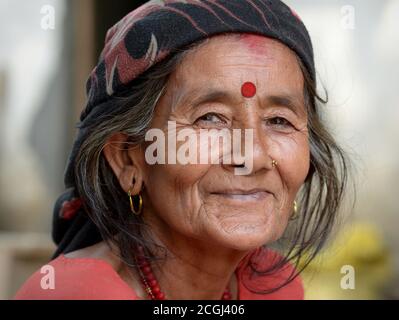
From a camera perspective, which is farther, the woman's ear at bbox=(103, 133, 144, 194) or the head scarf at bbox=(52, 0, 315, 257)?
the woman's ear at bbox=(103, 133, 144, 194)

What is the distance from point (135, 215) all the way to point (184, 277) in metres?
0.28

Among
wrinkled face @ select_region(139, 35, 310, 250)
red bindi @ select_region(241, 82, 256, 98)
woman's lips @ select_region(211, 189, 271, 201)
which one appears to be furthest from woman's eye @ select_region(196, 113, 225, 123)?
woman's lips @ select_region(211, 189, 271, 201)

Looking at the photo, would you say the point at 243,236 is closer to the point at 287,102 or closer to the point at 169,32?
the point at 287,102

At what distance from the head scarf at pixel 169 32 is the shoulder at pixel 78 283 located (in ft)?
1.25

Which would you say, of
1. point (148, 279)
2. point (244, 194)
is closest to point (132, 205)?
point (148, 279)

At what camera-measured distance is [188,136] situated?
2398 mm

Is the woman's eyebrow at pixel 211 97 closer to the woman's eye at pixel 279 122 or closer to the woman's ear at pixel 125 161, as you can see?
the woman's eye at pixel 279 122

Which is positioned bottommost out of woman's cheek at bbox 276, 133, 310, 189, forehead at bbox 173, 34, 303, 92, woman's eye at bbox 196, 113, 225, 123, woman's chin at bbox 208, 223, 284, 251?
woman's chin at bbox 208, 223, 284, 251

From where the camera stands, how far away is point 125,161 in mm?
2611

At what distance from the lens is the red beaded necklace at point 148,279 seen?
2602 mm

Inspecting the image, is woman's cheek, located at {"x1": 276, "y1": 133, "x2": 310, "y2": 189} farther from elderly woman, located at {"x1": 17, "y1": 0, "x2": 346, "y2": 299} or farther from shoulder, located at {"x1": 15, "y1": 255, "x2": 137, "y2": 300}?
shoulder, located at {"x1": 15, "y1": 255, "x2": 137, "y2": 300}

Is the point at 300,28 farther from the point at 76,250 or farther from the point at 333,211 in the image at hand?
the point at 76,250

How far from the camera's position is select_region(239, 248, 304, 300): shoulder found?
288 cm

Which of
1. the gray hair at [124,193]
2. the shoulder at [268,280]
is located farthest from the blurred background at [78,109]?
the gray hair at [124,193]
